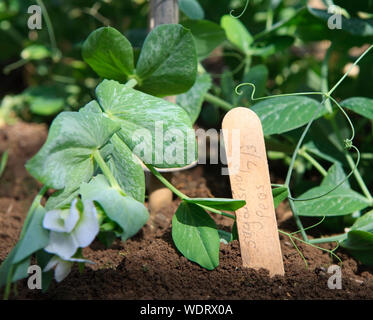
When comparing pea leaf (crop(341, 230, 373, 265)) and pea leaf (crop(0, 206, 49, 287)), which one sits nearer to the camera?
pea leaf (crop(0, 206, 49, 287))

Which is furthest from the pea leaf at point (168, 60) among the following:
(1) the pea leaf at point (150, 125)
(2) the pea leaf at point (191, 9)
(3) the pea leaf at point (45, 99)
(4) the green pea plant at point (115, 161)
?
(3) the pea leaf at point (45, 99)

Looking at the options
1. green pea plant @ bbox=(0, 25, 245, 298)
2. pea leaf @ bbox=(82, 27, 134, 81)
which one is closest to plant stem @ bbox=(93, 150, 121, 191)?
green pea plant @ bbox=(0, 25, 245, 298)

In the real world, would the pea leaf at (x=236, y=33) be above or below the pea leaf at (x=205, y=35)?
above

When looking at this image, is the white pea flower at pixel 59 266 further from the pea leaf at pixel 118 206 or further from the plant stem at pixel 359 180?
the plant stem at pixel 359 180

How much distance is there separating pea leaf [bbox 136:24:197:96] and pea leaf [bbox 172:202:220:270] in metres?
0.25

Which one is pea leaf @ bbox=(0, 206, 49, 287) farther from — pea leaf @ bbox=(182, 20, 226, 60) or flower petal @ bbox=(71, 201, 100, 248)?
pea leaf @ bbox=(182, 20, 226, 60)

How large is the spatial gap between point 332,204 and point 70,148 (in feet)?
1.75

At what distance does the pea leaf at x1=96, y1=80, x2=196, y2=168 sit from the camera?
2.43 feet

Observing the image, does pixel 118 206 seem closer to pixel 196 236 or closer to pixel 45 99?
pixel 196 236

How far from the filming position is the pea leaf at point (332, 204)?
2.85ft

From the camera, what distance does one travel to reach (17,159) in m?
1.27

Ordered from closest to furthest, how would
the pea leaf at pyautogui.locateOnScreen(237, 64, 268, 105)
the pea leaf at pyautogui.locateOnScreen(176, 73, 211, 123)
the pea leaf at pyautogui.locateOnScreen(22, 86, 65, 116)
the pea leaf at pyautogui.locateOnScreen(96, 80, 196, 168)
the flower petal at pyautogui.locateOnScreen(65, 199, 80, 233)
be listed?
the flower petal at pyautogui.locateOnScreen(65, 199, 80, 233) → the pea leaf at pyautogui.locateOnScreen(96, 80, 196, 168) → the pea leaf at pyautogui.locateOnScreen(176, 73, 211, 123) → the pea leaf at pyautogui.locateOnScreen(237, 64, 268, 105) → the pea leaf at pyautogui.locateOnScreen(22, 86, 65, 116)

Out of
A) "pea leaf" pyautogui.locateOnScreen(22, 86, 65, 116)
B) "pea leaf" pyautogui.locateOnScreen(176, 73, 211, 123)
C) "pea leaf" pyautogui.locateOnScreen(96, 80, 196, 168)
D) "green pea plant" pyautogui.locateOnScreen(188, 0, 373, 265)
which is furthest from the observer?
"pea leaf" pyautogui.locateOnScreen(22, 86, 65, 116)

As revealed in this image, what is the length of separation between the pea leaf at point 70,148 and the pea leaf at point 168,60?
0.19 metres
